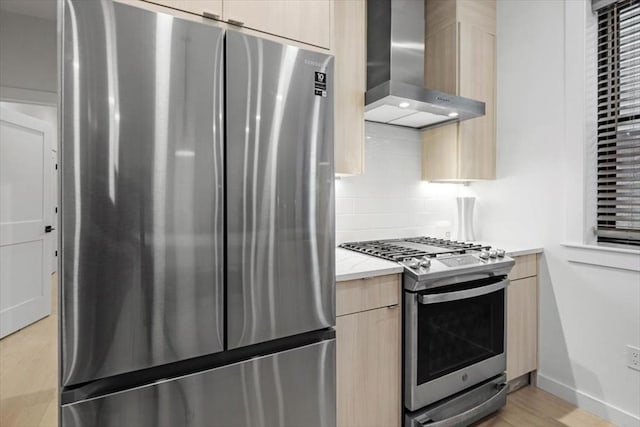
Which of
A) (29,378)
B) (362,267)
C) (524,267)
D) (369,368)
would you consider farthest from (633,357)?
(29,378)

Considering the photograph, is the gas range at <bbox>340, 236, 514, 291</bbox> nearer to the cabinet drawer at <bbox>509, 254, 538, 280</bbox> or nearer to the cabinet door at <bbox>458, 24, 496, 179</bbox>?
the cabinet drawer at <bbox>509, 254, 538, 280</bbox>

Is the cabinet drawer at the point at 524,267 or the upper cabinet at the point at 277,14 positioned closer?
the upper cabinet at the point at 277,14

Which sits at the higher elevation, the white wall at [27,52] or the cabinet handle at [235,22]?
the white wall at [27,52]

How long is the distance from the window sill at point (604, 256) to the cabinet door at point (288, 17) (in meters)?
1.93

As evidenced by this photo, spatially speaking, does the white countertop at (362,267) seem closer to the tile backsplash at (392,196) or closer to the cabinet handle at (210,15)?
the tile backsplash at (392,196)

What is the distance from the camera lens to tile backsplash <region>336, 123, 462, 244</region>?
2309 millimetres

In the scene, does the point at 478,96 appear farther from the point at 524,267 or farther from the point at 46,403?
the point at 46,403

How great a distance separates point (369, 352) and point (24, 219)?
3.67 m

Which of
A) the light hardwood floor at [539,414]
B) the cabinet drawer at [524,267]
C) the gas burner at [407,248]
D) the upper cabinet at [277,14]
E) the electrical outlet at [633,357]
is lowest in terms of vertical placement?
the light hardwood floor at [539,414]

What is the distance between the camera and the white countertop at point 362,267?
1.46 m

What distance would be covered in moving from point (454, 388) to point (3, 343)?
374cm

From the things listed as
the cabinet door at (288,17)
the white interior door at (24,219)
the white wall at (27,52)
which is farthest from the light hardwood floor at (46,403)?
the white wall at (27,52)

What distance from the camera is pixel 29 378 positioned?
2.36 metres

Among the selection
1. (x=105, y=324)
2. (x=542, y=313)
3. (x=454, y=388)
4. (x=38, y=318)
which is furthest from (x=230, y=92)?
(x=38, y=318)
